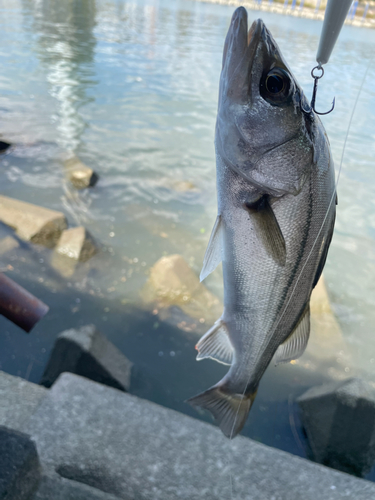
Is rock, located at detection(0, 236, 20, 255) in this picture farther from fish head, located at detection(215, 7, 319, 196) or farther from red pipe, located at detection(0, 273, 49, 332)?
fish head, located at detection(215, 7, 319, 196)

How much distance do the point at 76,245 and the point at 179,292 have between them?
167 cm

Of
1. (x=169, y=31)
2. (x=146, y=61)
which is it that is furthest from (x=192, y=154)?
(x=169, y=31)

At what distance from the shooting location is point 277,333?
5.36 ft

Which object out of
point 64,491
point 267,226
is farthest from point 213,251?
point 64,491

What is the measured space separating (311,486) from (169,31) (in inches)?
1237

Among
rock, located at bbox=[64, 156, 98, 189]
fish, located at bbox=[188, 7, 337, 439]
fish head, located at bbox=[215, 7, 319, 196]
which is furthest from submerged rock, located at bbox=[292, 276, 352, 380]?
rock, located at bbox=[64, 156, 98, 189]

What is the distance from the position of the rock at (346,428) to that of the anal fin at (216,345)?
60.2 inches

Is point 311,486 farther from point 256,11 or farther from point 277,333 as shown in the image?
point 256,11

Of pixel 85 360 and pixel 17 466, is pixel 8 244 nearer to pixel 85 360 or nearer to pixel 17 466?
pixel 85 360

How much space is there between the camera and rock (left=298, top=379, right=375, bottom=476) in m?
2.76

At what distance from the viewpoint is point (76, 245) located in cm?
525

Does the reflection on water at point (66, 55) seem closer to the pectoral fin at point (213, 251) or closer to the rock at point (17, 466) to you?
the rock at point (17, 466)

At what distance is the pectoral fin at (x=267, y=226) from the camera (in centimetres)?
133

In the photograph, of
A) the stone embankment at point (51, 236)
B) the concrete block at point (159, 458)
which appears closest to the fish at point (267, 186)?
the concrete block at point (159, 458)
